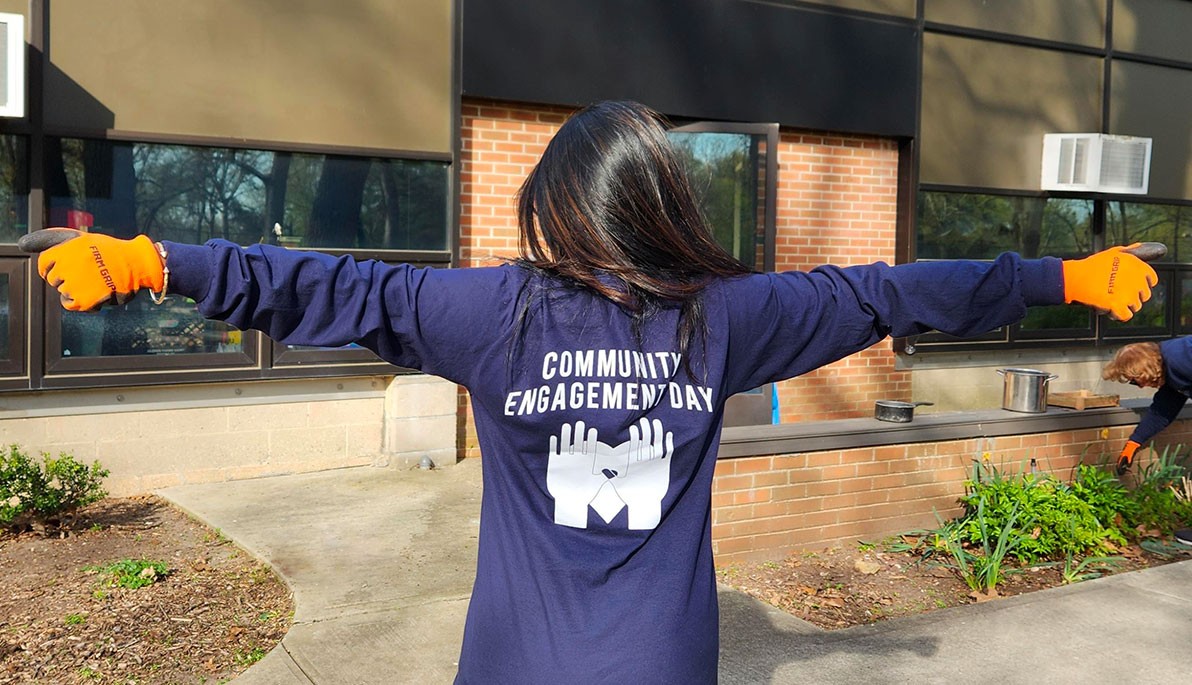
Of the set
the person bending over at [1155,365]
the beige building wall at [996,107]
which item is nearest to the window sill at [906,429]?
the person bending over at [1155,365]

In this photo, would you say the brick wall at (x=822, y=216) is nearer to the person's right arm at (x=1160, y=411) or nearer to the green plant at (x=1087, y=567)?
the green plant at (x=1087, y=567)

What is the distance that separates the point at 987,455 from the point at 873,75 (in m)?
4.51

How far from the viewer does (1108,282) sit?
2215mm

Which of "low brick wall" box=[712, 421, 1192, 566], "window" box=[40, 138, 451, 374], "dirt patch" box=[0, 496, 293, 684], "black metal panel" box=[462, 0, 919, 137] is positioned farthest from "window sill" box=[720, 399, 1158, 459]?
"black metal panel" box=[462, 0, 919, 137]

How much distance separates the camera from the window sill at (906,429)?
234 inches

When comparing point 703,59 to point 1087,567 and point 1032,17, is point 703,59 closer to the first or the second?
point 1032,17

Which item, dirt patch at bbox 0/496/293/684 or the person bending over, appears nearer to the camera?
the person bending over

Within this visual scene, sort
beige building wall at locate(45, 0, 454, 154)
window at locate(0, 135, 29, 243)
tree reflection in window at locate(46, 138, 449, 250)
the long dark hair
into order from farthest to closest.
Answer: tree reflection in window at locate(46, 138, 449, 250)
beige building wall at locate(45, 0, 454, 154)
window at locate(0, 135, 29, 243)
the long dark hair

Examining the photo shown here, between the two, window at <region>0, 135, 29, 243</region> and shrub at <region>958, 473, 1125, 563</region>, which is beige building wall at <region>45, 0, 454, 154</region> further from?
shrub at <region>958, 473, 1125, 563</region>

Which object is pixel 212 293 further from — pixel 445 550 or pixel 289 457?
pixel 289 457

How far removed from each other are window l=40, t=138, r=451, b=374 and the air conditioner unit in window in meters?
6.44

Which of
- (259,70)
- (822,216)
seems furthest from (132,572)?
(822,216)

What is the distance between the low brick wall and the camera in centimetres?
591

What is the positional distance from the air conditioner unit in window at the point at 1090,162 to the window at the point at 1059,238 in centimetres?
33
